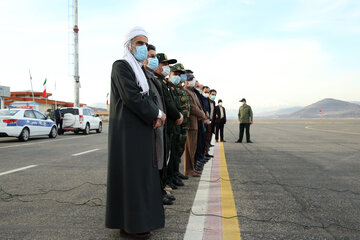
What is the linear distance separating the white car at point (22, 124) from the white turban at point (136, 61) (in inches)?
480

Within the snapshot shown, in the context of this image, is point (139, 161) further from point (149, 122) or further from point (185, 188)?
point (185, 188)

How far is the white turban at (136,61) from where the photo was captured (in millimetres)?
2939

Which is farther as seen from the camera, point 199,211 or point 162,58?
point 162,58

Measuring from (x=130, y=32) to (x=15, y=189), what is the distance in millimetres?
3180

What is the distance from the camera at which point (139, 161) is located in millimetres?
2801

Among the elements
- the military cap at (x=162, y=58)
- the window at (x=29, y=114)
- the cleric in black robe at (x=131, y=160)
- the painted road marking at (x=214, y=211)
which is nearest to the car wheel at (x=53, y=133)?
the window at (x=29, y=114)

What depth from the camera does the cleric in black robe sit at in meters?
2.73

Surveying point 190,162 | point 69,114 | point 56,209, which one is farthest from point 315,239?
point 69,114

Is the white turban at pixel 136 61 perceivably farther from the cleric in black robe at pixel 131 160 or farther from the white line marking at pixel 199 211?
the white line marking at pixel 199 211

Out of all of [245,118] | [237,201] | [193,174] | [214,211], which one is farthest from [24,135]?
[214,211]

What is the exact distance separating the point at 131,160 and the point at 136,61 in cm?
97

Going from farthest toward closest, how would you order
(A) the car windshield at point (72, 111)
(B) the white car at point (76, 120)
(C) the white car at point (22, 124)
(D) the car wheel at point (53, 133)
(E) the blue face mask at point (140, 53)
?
1. (A) the car windshield at point (72, 111)
2. (B) the white car at point (76, 120)
3. (D) the car wheel at point (53, 133)
4. (C) the white car at point (22, 124)
5. (E) the blue face mask at point (140, 53)

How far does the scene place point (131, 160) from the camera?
9.12ft

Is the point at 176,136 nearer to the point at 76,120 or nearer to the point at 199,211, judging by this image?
the point at 199,211
